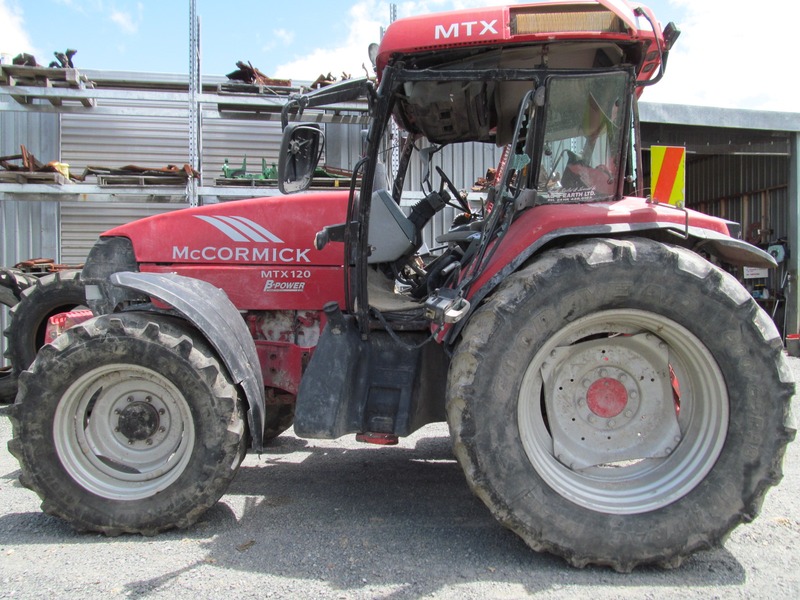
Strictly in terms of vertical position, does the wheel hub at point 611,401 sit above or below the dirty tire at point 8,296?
below

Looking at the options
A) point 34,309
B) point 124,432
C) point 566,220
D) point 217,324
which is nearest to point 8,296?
point 34,309

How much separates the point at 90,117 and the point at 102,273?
27.6 feet

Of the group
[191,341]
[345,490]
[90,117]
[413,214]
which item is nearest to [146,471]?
[191,341]

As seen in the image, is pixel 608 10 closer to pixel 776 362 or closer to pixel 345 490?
pixel 776 362

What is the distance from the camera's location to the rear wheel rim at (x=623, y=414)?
300 centimetres

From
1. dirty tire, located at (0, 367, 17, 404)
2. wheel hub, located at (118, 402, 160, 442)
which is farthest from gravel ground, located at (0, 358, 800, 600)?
dirty tire, located at (0, 367, 17, 404)

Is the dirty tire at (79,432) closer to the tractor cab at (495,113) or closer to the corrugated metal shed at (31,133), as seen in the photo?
the tractor cab at (495,113)

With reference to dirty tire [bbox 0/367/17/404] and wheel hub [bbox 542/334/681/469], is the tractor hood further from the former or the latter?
dirty tire [bbox 0/367/17/404]

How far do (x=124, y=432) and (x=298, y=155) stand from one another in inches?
74.2

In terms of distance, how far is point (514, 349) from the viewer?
9.61 ft

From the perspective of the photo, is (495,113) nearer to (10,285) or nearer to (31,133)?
(10,285)

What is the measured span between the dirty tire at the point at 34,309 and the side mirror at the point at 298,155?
4257mm

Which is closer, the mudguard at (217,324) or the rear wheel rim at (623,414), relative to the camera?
the rear wheel rim at (623,414)

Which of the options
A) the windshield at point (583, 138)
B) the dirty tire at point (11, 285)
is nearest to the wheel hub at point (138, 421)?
the windshield at point (583, 138)
